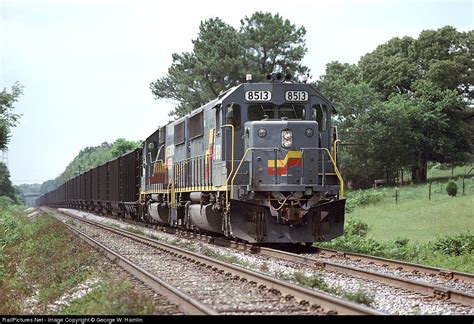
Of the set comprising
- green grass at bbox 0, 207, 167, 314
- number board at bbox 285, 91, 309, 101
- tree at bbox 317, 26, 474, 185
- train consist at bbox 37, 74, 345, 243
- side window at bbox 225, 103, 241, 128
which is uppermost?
tree at bbox 317, 26, 474, 185

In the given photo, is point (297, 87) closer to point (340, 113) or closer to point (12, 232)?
point (12, 232)

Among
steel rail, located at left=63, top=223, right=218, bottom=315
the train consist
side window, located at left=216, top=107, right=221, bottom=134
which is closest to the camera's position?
steel rail, located at left=63, top=223, right=218, bottom=315

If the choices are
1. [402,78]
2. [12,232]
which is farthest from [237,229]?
[402,78]

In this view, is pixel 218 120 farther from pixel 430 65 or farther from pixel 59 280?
pixel 430 65

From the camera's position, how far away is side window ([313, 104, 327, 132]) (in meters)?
16.9

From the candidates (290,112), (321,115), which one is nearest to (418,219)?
(321,115)

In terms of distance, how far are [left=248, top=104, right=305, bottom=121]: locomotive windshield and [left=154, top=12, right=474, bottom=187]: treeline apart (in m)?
30.8

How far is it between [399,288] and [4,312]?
567 cm

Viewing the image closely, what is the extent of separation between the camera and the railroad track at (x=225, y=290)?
8.16m

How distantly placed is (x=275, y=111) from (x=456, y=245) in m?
5.32

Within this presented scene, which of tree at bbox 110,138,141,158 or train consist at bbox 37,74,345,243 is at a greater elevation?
tree at bbox 110,138,141,158

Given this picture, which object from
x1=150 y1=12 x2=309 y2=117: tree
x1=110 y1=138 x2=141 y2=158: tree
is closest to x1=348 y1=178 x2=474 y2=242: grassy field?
x1=150 y1=12 x2=309 y2=117: tree

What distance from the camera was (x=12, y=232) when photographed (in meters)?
27.1

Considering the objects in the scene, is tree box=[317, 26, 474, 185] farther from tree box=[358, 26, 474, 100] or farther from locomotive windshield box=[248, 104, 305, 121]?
locomotive windshield box=[248, 104, 305, 121]
